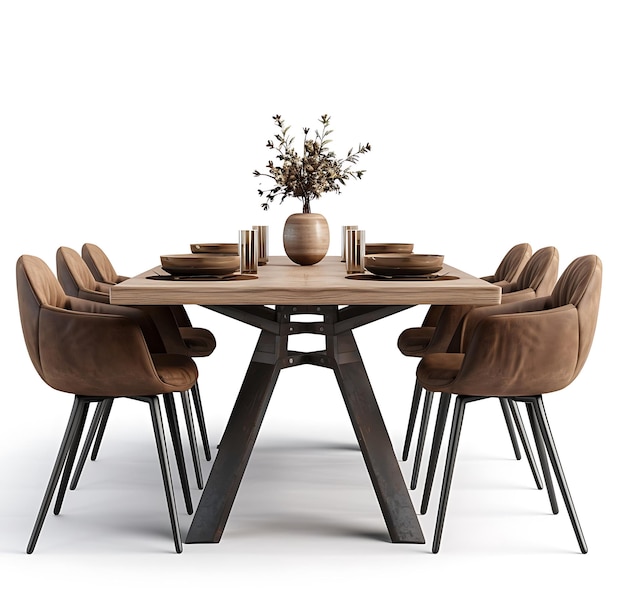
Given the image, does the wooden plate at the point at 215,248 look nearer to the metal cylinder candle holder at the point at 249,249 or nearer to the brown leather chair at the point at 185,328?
the brown leather chair at the point at 185,328

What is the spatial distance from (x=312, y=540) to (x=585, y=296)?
1.38 metres

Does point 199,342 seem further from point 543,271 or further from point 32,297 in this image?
point 543,271

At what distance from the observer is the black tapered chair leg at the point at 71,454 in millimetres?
3859

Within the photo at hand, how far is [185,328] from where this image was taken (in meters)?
5.34

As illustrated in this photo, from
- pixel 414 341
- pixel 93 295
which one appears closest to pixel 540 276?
pixel 414 341

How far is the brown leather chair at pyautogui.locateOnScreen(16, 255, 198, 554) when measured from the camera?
144 inches

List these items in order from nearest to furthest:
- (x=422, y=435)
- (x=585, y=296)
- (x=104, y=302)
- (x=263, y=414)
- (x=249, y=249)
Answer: (x=585, y=296) < (x=263, y=414) < (x=249, y=249) < (x=104, y=302) < (x=422, y=435)

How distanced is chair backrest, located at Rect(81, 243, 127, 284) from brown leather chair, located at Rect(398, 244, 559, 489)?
62.6 inches

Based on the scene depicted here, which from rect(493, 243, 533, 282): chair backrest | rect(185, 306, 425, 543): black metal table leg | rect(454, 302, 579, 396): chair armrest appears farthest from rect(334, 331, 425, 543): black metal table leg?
rect(493, 243, 533, 282): chair backrest

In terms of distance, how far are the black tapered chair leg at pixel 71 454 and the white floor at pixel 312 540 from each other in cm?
7

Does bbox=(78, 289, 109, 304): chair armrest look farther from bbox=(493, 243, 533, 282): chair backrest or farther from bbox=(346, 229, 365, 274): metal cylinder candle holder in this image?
bbox=(493, 243, 533, 282): chair backrest

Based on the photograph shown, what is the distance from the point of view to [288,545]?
3.78m

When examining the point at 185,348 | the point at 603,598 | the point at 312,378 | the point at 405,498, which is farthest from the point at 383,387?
the point at 603,598

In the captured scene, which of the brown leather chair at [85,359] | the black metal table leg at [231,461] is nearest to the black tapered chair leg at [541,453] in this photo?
the black metal table leg at [231,461]
